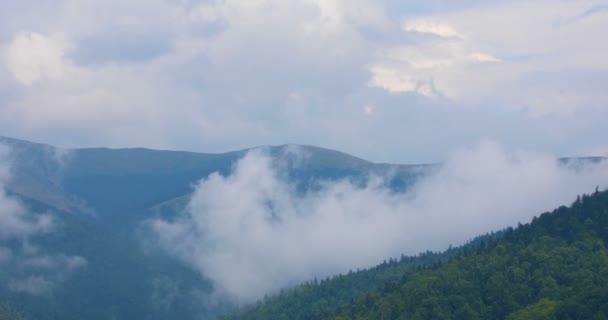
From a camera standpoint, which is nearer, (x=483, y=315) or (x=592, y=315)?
(x=592, y=315)

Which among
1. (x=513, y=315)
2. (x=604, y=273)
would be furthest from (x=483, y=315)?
(x=604, y=273)

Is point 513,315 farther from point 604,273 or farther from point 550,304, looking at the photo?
point 604,273

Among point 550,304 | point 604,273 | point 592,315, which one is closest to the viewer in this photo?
point 592,315

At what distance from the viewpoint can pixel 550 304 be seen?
184 metres

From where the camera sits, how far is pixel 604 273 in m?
196

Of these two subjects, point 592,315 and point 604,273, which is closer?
point 592,315

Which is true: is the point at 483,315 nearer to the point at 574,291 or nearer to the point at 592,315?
the point at 574,291

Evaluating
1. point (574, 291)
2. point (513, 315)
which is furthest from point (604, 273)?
point (513, 315)

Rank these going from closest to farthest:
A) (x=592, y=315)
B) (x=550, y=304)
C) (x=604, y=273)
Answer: (x=592, y=315) < (x=550, y=304) < (x=604, y=273)

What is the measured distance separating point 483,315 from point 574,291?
21.1 meters

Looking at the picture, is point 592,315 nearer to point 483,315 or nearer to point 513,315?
point 513,315

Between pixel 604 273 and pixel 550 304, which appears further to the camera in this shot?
pixel 604 273

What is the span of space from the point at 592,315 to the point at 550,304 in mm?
16056

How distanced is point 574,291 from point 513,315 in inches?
585
